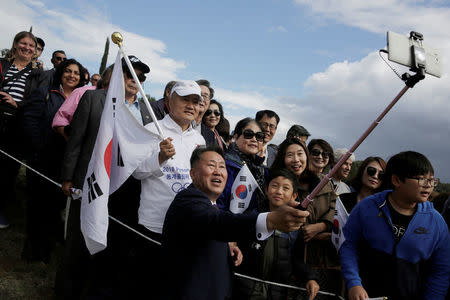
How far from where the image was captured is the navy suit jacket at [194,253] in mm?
2039

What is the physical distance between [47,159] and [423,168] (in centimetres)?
416

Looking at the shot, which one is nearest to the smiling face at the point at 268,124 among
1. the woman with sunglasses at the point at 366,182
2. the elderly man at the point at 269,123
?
the elderly man at the point at 269,123

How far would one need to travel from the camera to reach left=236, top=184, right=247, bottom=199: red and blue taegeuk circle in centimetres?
339

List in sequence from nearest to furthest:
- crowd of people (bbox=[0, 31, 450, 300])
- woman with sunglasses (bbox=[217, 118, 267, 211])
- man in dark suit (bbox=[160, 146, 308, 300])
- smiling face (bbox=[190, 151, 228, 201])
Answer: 1. man in dark suit (bbox=[160, 146, 308, 300])
2. crowd of people (bbox=[0, 31, 450, 300])
3. smiling face (bbox=[190, 151, 228, 201])
4. woman with sunglasses (bbox=[217, 118, 267, 211])

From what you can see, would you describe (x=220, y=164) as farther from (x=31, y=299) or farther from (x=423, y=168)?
(x=31, y=299)

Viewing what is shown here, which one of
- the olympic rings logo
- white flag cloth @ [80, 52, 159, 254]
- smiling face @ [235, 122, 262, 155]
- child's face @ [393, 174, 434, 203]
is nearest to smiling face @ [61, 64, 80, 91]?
white flag cloth @ [80, 52, 159, 254]

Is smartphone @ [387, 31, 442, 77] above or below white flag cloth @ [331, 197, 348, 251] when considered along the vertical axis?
above

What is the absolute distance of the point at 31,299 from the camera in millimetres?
3855

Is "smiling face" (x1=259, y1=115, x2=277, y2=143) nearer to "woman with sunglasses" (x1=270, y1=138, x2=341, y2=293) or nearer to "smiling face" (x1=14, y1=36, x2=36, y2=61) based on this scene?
"woman with sunglasses" (x1=270, y1=138, x2=341, y2=293)

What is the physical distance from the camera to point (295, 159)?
374 centimetres

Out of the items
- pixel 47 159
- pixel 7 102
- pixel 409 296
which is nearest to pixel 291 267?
pixel 409 296

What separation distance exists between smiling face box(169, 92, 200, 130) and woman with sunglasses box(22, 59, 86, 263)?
74.9 inches

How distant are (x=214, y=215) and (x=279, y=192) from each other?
51.9 inches

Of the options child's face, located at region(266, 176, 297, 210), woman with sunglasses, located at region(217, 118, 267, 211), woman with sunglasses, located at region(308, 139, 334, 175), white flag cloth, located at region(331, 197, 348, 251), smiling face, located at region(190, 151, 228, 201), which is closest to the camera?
smiling face, located at region(190, 151, 228, 201)
